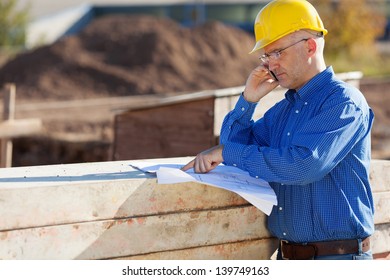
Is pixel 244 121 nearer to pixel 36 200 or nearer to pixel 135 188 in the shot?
pixel 135 188

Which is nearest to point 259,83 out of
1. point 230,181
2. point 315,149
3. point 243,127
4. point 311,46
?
point 243,127

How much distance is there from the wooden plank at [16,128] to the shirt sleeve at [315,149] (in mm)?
9403

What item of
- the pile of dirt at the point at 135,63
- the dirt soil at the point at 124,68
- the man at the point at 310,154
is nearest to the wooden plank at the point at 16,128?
the dirt soil at the point at 124,68

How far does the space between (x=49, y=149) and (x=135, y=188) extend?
13.9 metres

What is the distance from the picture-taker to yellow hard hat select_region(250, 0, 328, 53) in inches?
149

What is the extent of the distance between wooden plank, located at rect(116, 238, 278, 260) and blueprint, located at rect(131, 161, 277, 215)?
314 mm

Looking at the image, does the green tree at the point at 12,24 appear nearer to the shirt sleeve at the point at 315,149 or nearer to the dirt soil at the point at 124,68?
the dirt soil at the point at 124,68

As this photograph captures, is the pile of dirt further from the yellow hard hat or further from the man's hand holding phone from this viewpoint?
the yellow hard hat

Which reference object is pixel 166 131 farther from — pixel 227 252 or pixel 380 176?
pixel 227 252

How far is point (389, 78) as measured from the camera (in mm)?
27641

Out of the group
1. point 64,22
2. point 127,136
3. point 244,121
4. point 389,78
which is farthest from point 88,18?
point 244,121

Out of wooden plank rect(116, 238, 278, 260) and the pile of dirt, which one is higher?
the pile of dirt

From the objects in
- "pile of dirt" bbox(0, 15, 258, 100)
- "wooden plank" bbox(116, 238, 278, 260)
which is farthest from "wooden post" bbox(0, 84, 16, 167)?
"pile of dirt" bbox(0, 15, 258, 100)

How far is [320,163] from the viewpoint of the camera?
3.56m
